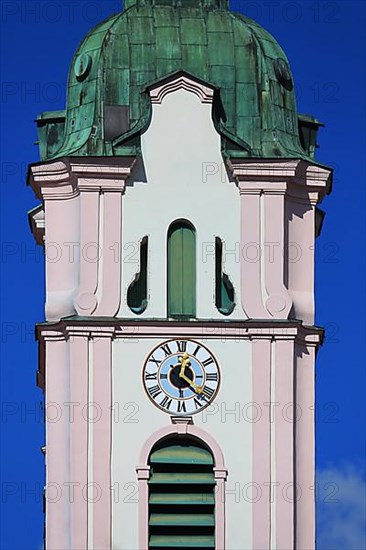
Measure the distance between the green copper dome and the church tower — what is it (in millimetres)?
28

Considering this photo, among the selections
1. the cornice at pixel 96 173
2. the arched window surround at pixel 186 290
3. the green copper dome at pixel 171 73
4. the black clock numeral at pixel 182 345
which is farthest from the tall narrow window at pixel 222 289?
the cornice at pixel 96 173

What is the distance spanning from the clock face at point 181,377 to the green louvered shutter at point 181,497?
555 mm

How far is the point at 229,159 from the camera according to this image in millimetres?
64188

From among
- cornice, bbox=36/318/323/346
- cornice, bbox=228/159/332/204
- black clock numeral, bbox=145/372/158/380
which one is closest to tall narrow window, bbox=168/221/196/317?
cornice, bbox=36/318/323/346

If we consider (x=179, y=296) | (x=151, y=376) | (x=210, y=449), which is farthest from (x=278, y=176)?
(x=210, y=449)

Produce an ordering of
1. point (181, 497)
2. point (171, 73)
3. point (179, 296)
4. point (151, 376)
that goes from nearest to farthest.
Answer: point (181, 497) < point (151, 376) < point (179, 296) < point (171, 73)

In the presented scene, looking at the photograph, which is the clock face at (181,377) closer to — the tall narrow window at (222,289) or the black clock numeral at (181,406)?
the black clock numeral at (181,406)

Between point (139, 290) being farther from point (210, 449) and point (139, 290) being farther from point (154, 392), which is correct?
point (210, 449)

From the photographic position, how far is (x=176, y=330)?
209 ft

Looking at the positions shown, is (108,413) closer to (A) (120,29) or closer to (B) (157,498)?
(B) (157,498)

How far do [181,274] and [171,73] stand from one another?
284 centimetres

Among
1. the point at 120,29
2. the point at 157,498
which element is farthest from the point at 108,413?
the point at 120,29

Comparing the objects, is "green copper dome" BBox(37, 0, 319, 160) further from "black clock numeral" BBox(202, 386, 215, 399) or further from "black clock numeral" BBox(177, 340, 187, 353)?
"black clock numeral" BBox(202, 386, 215, 399)

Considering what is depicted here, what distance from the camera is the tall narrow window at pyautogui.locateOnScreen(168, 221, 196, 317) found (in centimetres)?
6397
